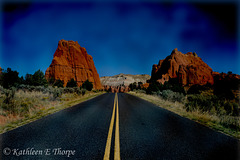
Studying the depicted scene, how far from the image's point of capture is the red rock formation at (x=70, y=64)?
61.8 m

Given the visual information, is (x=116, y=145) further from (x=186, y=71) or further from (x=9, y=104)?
(x=186, y=71)

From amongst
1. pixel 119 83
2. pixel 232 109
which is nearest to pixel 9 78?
pixel 232 109

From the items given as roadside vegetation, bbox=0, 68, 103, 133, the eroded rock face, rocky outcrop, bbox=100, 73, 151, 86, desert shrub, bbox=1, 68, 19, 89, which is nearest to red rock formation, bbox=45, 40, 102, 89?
roadside vegetation, bbox=0, 68, 103, 133

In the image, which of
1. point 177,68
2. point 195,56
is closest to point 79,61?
point 177,68

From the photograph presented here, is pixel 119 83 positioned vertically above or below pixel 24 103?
above

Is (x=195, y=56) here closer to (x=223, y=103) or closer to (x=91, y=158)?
(x=223, y=103)

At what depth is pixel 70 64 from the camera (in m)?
69.6

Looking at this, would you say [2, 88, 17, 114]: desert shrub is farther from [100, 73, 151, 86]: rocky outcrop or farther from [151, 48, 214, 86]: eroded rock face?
[100, 73, 151, 86]: rocky outcrop

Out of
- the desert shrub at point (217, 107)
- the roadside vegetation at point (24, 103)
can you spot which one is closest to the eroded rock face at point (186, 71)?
the desert shrub at point (217, 107)

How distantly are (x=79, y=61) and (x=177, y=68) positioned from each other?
70.3m

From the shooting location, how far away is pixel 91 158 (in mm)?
2492

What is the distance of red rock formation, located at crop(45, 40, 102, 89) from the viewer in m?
61.8

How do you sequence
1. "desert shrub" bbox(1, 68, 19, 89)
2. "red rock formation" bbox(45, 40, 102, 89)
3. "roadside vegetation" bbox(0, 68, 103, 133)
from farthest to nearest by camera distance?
"red rock formation" bbox(45, 40, 102, 89)
"desert shrub" bbox(1, 68, 19, 89)
"roadside vegetation" bbox(0, 68, 103, 133)

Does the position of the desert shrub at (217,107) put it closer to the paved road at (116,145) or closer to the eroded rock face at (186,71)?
the paved road at (116,145)
